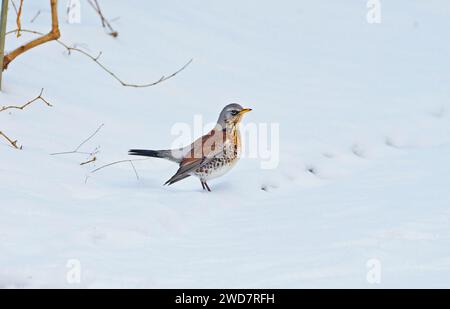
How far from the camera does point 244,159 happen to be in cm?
682

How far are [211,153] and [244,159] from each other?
A: 0.81 metres

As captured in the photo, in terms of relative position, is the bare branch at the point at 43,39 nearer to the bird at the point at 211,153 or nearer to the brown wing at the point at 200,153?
the bird at the point at 211,153

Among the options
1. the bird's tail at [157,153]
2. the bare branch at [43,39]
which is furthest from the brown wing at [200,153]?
the bare branch at [43,39]

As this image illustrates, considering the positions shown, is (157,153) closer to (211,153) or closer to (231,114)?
(211,153)

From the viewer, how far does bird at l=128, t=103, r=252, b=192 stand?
602 cm

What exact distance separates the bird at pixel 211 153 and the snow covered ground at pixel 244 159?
15 cm

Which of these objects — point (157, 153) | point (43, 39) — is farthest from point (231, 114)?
point (43, 39)

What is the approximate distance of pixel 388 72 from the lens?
9.03 meters

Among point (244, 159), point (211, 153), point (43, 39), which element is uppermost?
point (43, 39)

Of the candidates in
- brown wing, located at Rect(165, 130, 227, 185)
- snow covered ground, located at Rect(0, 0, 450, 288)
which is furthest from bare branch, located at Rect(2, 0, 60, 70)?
brown wing, located at Rect(165, 130, 227, 185)

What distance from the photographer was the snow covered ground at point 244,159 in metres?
4.49

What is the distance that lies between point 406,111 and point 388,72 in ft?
3.88
